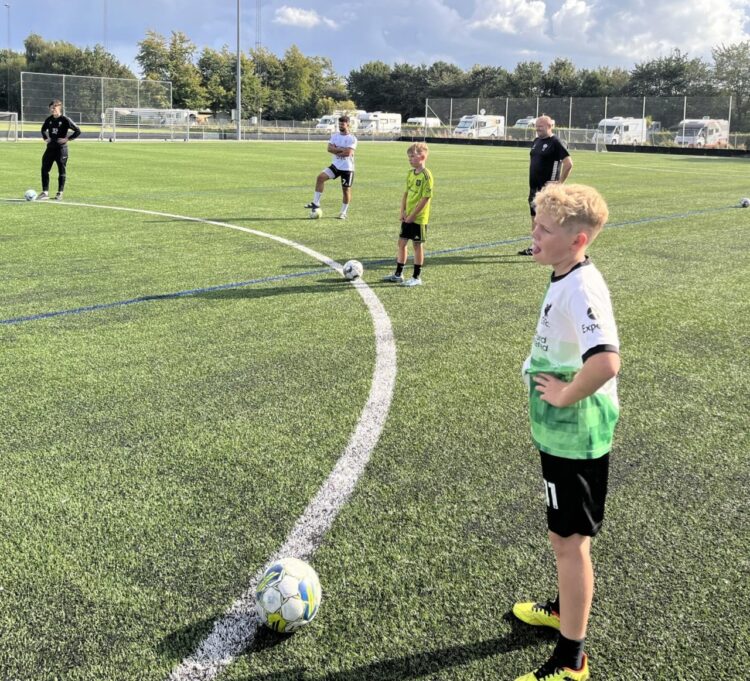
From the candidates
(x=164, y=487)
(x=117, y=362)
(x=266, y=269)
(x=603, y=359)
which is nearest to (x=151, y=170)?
(x=266, y=269)

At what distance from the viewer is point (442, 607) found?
277 cm

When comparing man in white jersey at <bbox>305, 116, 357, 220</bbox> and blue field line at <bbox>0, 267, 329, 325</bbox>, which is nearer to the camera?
blue field line at <bbox>0, 267, 329, 325</bbox>

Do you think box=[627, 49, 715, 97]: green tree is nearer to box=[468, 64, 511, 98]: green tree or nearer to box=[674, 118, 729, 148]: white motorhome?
box=[468, 64, 511, 98]: green tree

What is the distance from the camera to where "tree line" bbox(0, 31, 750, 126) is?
81.2 m

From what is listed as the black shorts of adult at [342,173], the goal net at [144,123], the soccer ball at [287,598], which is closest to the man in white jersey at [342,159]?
the black shorts of adult at [342,173]

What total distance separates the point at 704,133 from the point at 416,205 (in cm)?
4715

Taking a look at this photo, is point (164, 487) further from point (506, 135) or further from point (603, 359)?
point (506, 135)

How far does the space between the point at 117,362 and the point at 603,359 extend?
4.23m

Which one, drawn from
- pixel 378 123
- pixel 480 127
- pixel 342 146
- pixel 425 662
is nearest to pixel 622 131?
pixel 480 127

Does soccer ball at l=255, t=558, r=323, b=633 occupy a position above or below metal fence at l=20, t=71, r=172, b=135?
below

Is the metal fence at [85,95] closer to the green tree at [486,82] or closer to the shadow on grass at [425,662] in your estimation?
the shadow on grass at [425,662]

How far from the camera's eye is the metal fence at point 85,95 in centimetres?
4431

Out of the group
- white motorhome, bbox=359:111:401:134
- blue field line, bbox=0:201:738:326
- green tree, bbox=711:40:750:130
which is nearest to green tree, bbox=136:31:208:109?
white motorhome, bbox=359:111:401:134

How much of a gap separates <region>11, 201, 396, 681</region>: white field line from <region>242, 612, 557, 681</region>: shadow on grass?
112mm
